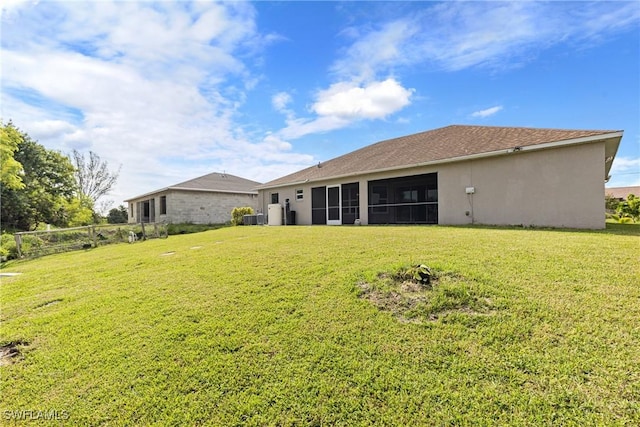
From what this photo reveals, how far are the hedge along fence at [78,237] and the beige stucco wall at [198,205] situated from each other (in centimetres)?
742

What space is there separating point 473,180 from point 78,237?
1624 cm

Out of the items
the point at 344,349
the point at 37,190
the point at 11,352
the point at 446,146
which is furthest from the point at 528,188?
the point at 37,190

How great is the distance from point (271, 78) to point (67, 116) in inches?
500

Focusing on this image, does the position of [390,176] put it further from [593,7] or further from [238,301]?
[238,301]

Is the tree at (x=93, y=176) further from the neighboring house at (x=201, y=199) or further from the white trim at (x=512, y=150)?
the white trim at (x=512, y=150)

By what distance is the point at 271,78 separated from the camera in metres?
11.7

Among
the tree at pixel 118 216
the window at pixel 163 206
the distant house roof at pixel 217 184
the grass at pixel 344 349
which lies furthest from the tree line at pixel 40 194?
the grass at pixel 344 349

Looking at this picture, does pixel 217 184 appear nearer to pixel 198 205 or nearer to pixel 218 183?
pixel 218 183

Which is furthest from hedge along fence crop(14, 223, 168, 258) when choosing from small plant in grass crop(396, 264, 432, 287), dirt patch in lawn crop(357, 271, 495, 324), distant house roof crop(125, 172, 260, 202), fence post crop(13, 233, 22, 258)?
small plant in grass crop(396, 264, 432, 287)

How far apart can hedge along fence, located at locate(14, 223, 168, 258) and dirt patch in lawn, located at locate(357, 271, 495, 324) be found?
13.6m

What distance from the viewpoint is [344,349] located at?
2934 millimetres

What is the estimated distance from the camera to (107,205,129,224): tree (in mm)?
37062

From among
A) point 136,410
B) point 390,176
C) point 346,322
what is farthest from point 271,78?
point 136,410

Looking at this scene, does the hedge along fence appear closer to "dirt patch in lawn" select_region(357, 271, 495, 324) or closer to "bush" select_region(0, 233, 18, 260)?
"bush" select_region(0, 233, 18, 260)
